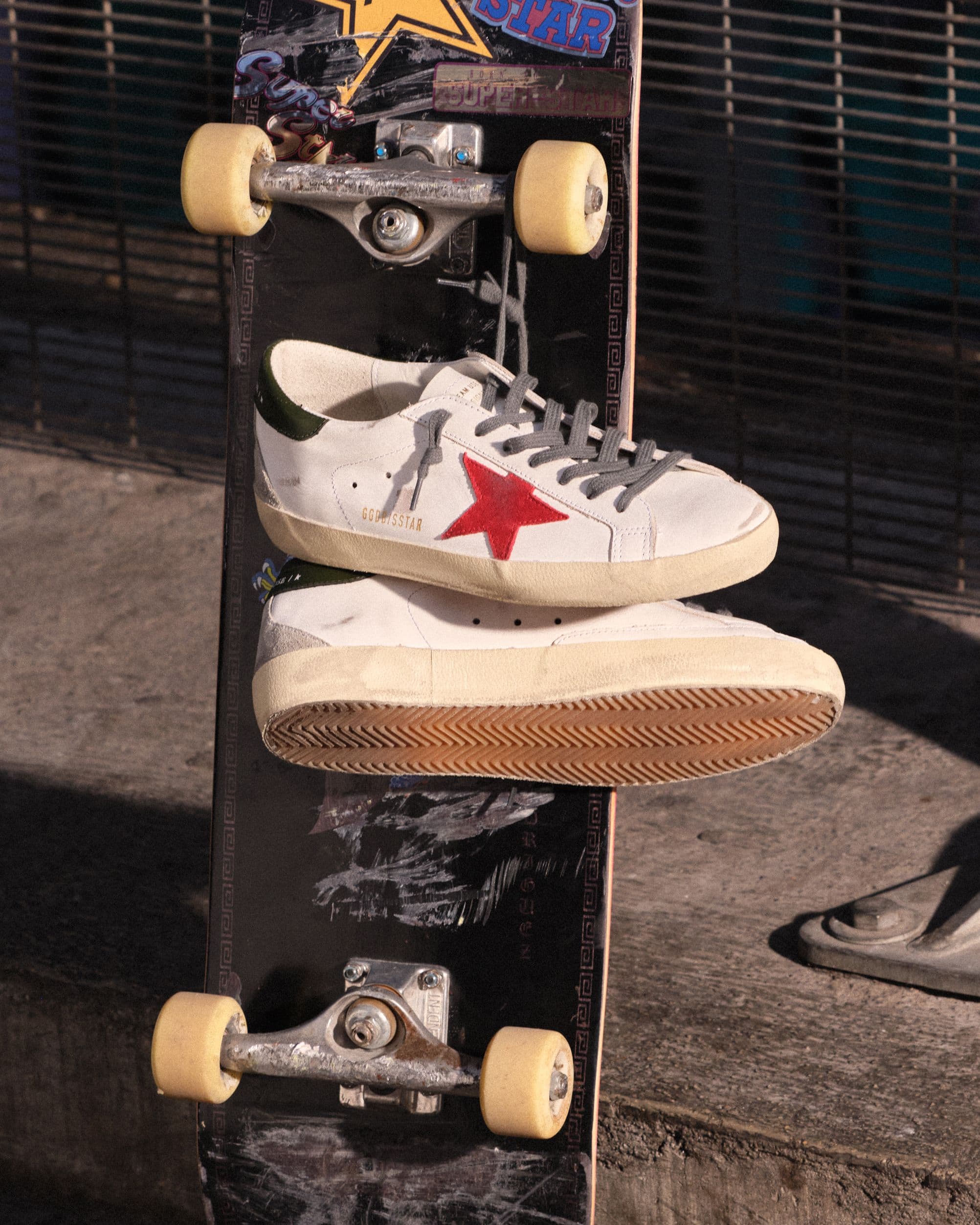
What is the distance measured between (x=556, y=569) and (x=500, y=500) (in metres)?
0.13

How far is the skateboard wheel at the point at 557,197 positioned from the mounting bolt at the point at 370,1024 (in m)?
1.15

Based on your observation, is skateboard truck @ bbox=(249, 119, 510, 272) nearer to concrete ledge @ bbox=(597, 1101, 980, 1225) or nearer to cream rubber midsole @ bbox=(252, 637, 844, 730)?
cream rubber midsole @ bbox=(252, 637, 844, 730)

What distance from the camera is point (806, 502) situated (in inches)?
176

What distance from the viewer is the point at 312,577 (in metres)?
2.20

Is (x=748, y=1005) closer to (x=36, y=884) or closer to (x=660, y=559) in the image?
(x=660, y=559)

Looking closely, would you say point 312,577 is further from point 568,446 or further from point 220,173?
point 220,173

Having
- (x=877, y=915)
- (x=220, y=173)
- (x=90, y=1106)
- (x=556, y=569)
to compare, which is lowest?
(x=90, y=1106)

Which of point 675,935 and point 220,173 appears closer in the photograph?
point 220,173

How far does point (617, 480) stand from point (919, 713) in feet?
6.13

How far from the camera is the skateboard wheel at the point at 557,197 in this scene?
6.83 ft

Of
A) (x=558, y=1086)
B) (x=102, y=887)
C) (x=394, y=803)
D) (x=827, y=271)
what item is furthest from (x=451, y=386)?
(x=827, y=271)

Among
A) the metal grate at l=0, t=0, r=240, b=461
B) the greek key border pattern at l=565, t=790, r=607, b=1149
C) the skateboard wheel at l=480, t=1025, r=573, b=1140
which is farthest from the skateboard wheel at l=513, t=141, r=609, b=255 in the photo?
the metal grate at l=0, t=0, r=240, b=461

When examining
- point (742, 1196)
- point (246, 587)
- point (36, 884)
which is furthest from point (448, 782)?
point (36, 884)

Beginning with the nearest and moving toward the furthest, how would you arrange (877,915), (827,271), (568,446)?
(568,446), (877,915), (827,271)
